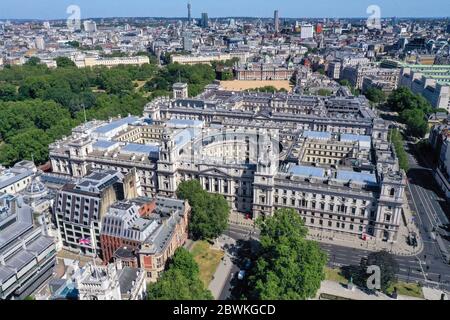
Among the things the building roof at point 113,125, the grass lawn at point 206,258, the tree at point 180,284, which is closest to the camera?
the tree at point 180,284

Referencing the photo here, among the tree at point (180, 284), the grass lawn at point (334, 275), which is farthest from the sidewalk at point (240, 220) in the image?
the tree at point (180, 284)

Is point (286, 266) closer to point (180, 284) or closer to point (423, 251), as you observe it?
point (180, 284)

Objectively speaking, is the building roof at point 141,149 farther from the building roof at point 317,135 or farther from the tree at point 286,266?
the building roof at point 317,135

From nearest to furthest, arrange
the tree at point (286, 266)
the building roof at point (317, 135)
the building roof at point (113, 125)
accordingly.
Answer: the tree at point (286, 266)
the building roof at point (317, 135)
the building roof at point (113, 125)

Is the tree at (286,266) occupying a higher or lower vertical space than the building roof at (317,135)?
lower

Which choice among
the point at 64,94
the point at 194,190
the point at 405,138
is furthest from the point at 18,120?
the point at 405,138

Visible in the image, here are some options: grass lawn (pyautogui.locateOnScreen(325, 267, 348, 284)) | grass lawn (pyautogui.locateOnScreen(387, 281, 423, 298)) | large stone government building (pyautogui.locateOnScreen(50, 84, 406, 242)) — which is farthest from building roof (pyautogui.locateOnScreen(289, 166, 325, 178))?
grass lawn (pyautogui.locateOnScreen(387, 281, 423, 298))

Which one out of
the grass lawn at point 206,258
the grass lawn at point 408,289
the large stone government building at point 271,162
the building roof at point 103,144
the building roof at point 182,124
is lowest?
the grass lawn at point 408,289

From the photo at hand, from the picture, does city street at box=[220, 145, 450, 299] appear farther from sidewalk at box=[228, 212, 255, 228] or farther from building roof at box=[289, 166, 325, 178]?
building roof at box=[289, 166, 325, 178]
